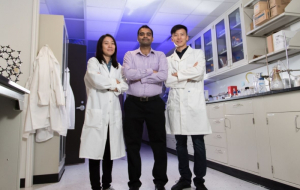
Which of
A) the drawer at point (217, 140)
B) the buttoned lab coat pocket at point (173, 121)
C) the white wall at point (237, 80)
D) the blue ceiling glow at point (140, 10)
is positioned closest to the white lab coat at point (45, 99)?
the buttoned lab coat pocket at point (173, 121)

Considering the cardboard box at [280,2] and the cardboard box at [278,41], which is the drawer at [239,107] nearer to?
the cardboard box at [278,41]

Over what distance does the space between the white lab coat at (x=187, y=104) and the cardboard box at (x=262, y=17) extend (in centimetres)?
121

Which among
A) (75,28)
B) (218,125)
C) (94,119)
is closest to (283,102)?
(218,125)

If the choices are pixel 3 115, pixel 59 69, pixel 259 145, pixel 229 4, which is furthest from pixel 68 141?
pixel 229 4

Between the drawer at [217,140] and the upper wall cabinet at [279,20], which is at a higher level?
the upper wall cabinet at [279,20]

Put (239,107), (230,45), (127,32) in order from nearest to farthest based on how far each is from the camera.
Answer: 1. (239,107)
2. (230,45)
3. (127,32)

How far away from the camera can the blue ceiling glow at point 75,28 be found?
4.08 m

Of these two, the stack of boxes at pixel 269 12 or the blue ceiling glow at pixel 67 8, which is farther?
the blue ceiling glow at pixel 67 8

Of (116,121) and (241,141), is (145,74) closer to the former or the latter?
(116,121)

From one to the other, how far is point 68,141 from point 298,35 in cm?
332

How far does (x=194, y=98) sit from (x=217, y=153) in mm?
1181

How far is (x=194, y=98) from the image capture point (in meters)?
1.90

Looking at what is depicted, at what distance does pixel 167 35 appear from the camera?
477 centimetres

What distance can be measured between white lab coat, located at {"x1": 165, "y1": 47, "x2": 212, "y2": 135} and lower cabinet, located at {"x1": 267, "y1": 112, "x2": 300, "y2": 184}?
0.58 metres
